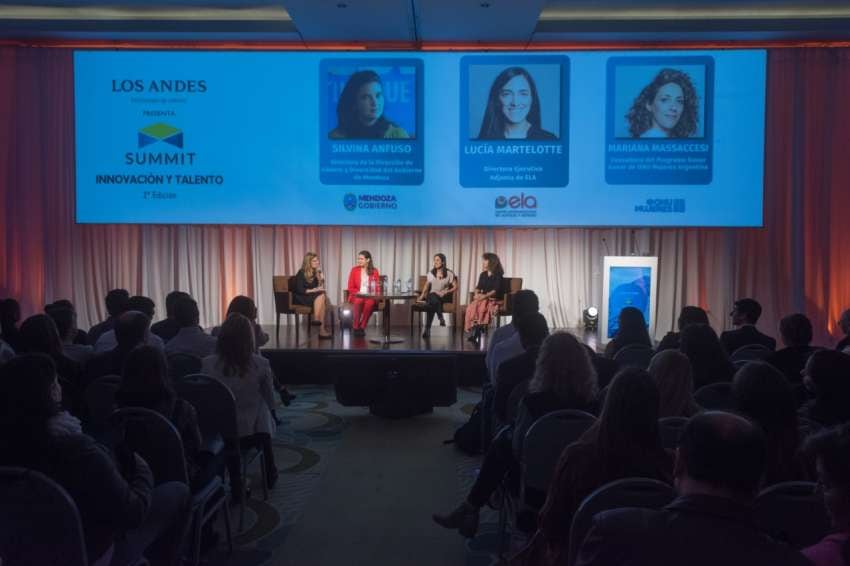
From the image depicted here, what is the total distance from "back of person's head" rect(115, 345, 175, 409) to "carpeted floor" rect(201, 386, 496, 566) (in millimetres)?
915

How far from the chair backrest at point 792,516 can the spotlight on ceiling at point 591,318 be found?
7198 mm

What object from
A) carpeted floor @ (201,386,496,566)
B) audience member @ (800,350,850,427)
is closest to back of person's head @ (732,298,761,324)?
carpeted floor @ (201,386,496,566)

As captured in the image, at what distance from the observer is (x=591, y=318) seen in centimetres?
904

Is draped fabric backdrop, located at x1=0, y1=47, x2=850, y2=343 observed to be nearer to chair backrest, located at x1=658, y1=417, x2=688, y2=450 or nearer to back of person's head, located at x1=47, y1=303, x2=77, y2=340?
back of person's head, located at x1=47, y1=303, x2=77, y2=340

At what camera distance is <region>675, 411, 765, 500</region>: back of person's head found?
141 cm

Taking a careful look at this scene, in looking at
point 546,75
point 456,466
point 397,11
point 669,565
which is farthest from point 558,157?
point 669,565

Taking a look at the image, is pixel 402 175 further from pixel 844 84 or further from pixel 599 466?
pixel 599 466

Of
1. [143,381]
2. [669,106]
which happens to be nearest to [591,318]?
[669,106]

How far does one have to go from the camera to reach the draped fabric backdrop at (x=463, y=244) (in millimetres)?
8656

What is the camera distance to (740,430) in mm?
1433

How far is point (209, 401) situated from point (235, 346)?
1.57ft

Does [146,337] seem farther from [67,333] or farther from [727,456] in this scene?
[727,456]

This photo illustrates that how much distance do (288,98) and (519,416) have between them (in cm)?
594

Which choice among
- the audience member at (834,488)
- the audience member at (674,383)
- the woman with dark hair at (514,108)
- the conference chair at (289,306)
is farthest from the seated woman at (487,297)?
the audience member at (834,488)
